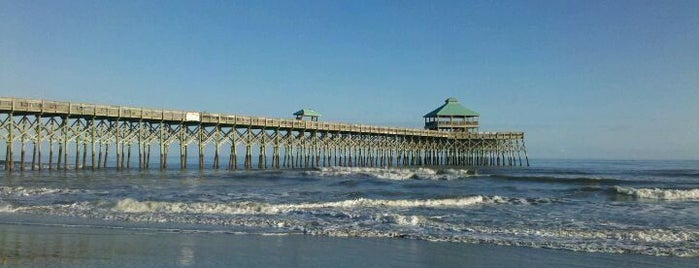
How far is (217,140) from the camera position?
43062 millimetres

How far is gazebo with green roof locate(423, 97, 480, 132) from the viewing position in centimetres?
7062

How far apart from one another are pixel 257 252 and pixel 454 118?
6480 centimetres

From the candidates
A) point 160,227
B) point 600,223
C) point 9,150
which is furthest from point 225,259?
point 9,150

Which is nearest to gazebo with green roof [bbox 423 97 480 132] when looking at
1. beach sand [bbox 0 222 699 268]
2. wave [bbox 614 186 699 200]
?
wave [bbox 614 186 699 200]

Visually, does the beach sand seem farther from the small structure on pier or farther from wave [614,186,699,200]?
the small structure on pier

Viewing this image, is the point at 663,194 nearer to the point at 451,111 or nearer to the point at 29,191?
the point at 29,191

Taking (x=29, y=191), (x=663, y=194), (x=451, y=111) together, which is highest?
(x=451, y=111)

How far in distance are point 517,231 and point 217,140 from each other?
3443cm

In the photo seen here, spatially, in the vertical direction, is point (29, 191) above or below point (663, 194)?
above

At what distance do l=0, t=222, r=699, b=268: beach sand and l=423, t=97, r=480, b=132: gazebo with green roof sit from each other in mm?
62018

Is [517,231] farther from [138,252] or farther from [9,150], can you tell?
[9,150]

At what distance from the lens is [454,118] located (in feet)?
234

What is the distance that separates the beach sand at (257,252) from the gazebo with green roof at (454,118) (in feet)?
203

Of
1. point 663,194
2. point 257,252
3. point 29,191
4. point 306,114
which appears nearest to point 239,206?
point 257,252
